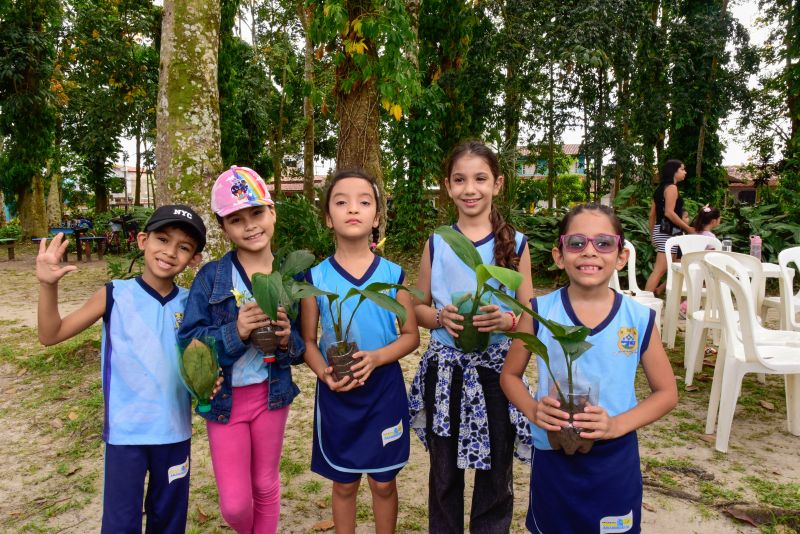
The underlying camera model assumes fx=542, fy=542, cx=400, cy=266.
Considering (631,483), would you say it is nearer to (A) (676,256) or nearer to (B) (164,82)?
(B) (164,82)

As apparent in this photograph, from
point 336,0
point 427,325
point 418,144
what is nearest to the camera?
point 427,325

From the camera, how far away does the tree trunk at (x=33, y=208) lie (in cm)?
1543

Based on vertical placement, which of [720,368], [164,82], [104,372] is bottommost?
[720,368]

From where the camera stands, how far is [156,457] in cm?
176

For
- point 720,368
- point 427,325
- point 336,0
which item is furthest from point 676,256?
point 427,325

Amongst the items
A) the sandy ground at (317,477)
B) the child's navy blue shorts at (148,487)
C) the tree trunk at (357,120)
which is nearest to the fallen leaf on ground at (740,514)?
the sandy ground at (317,477)

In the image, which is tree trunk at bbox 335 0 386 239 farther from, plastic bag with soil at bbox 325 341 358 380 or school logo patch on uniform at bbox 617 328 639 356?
school logo patch on uniform at bbox 617 328 639 356

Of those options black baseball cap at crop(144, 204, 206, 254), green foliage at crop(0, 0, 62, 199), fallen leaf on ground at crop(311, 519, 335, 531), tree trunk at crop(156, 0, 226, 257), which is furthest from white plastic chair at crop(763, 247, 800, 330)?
green foliage at crop(0, 0, 62, 199)

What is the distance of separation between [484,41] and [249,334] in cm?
946

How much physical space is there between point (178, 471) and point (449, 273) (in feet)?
3.74

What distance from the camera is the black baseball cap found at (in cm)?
179

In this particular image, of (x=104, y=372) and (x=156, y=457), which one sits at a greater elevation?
(x=104, y=372)

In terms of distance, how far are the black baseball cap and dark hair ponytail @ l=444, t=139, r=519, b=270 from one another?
930 mm

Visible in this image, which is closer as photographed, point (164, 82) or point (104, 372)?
point (104, 372)
